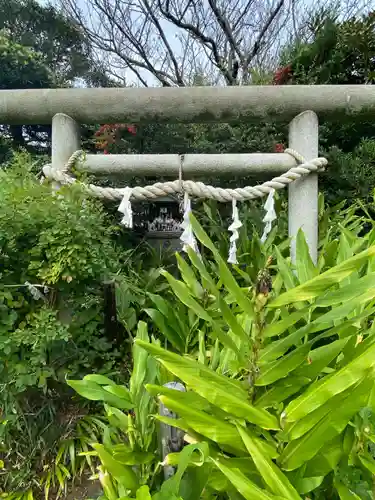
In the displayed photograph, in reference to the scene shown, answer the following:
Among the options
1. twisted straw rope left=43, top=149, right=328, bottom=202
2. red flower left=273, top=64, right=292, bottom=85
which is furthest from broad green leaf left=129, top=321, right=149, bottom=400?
red flower left=273, top=64, right=292, bottom=85

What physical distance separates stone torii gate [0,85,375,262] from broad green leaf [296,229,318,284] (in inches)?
24.8

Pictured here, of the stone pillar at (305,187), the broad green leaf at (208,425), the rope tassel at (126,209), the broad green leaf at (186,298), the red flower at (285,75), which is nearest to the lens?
the broad green leaf at (208,425)

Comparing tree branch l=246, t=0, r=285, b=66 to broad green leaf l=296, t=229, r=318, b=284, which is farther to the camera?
tree branch l=246, t=0, r=285, b=66

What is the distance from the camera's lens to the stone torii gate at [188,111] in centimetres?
181

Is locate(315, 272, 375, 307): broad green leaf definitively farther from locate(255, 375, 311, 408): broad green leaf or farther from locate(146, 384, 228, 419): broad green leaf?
locate(146, 384, 228, 419): broad green leaf

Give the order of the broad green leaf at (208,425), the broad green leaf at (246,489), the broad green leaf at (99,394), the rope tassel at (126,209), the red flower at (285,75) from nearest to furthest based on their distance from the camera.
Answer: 1. the broad green leaf at (246,489)
2. the broad green leaf at (208,425)
3. the broad green leaf at (99,394)
4. the rope tassel at (126,209)
5. the red flower at (285,75)

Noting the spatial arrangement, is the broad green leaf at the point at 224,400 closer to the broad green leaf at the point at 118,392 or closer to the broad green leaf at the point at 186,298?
the broad green leaf at the point at 186,298

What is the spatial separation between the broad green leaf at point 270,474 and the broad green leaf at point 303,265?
693 mm

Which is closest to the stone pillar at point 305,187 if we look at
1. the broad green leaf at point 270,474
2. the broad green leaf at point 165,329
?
the broad green leaf at point 165,329

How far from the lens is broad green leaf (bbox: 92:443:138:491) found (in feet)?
2.89

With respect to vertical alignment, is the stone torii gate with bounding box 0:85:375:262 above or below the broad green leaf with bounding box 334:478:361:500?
above

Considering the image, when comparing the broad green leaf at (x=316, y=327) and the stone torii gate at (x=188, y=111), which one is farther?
the stone torii gate at (x=188, y=111)

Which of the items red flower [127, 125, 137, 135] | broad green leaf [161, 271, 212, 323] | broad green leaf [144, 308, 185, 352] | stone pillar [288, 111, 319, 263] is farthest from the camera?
red flower [127, 125, 137, 135]

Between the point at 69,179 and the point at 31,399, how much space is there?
90cm
